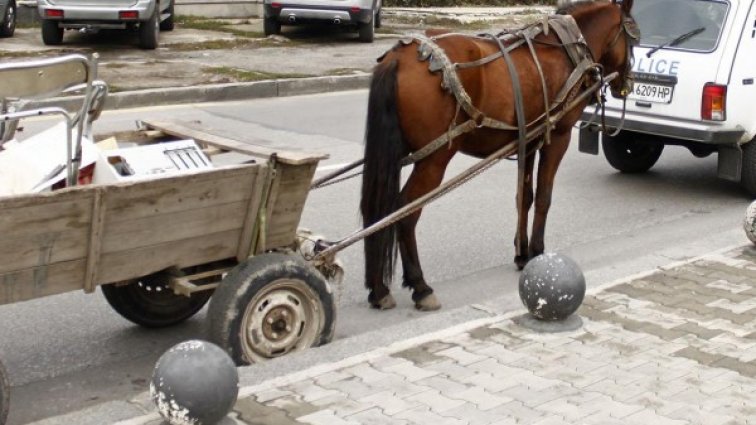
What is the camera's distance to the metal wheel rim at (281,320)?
18.2 ft

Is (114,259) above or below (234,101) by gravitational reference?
above

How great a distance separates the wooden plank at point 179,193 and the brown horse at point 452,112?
1.17 metres

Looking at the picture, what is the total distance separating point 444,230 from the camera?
8.93m

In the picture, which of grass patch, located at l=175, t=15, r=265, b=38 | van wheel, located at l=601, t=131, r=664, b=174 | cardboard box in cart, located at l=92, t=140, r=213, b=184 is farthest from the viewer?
→ grass patch, located at l=175, t=15, r=265, b=38

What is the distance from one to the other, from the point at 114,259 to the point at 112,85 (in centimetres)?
947

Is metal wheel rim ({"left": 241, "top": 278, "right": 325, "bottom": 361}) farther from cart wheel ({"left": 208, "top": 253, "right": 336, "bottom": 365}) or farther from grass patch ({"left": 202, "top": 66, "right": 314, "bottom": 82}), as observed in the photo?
grass patch ({"left": 202, "top": 66, "right": 314, "bottom": 82})

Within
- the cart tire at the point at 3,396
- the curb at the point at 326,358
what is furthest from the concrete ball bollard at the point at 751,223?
the cart tire at the point at 3,396

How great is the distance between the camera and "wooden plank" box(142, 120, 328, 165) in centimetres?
550

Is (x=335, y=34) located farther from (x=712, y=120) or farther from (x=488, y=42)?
(x=488, y=42)

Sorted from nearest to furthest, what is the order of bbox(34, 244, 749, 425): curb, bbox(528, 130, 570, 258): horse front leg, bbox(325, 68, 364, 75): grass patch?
1. bbox(34, 244, 749, 425): curb
2. bbox(528, 130, 570, 258): horse front leg
3. bbox(325, 68, 364, 75): grass patch

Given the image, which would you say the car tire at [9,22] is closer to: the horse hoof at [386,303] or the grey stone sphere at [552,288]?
the horse hoof at [386,303]

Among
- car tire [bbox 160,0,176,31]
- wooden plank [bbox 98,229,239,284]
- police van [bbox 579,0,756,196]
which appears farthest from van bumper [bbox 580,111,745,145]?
car tire [bbox 160,0,176,31]

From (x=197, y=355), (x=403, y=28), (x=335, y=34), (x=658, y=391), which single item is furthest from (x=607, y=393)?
(x=403, y=28)

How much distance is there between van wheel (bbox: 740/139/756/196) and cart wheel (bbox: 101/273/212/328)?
17.8ft
